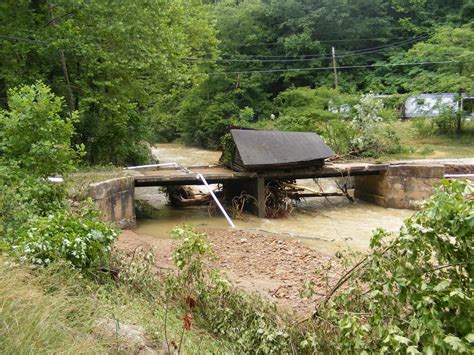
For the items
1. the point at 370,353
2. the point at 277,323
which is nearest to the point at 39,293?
the point at 277,323

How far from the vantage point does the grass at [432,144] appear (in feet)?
67.9

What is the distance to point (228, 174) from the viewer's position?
43.9 ft

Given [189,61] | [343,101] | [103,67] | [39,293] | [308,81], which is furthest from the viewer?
[308,81]

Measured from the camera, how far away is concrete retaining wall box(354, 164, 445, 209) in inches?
561

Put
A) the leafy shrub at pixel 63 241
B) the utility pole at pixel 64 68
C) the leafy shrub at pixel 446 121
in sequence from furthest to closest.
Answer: the leafy shrub at pixel 446 121
the utility pole at pixel 64 68
the leafy shrub at pixel 63 241

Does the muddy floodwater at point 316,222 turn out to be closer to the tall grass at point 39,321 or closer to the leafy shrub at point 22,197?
the leafy shrub at point 22,197

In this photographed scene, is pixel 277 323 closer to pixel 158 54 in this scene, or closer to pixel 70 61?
pixel 158 54

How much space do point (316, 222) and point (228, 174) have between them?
2907 millimetres

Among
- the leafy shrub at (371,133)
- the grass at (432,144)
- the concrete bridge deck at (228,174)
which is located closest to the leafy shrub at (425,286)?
the concrete bridge deck at (228,174)

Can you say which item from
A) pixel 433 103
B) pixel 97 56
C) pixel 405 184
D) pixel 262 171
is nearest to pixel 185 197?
pixel 262 171

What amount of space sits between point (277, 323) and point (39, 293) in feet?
7.62

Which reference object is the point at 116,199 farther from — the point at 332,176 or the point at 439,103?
the point at 439,103

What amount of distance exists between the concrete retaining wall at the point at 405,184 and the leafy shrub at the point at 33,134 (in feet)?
35.6

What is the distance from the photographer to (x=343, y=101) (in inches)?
982
